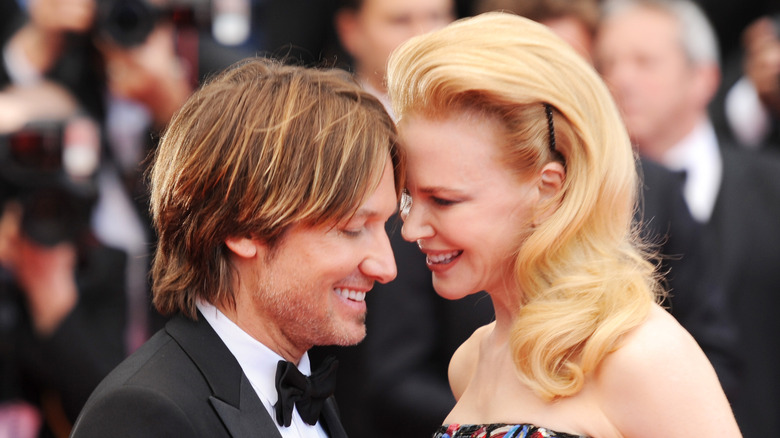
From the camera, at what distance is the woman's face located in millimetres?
2426

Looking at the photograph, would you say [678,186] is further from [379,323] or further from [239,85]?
[239,85]

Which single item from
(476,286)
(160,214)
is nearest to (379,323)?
(476,286)

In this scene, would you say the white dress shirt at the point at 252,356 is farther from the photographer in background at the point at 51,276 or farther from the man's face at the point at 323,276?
the photographer in background at the point at 51,276


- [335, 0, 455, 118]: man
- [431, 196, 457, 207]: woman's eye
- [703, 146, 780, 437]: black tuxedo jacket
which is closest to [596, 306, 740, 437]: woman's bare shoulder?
[431, 196, 457, 207]: woman's eye

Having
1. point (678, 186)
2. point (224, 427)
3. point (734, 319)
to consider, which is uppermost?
point (224, 427)

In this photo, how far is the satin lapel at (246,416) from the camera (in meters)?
2.13

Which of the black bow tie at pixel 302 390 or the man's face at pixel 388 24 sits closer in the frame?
the black bow tie at pixel 302 390

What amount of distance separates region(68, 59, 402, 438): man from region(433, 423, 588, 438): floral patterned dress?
35 cm

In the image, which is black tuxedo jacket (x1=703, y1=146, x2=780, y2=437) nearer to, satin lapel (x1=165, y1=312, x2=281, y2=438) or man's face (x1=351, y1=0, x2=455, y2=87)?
man's face (x1=351, y1=0, x2=455, y2=87)

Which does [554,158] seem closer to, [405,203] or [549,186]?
[549,186]

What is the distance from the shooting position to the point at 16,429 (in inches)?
146

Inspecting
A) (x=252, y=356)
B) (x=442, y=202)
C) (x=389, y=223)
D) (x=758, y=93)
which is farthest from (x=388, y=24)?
(x=252, y=356)

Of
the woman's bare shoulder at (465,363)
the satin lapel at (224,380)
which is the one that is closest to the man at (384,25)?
the woman's bare shoulder at (465,363)

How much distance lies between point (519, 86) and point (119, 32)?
2.11 metres
